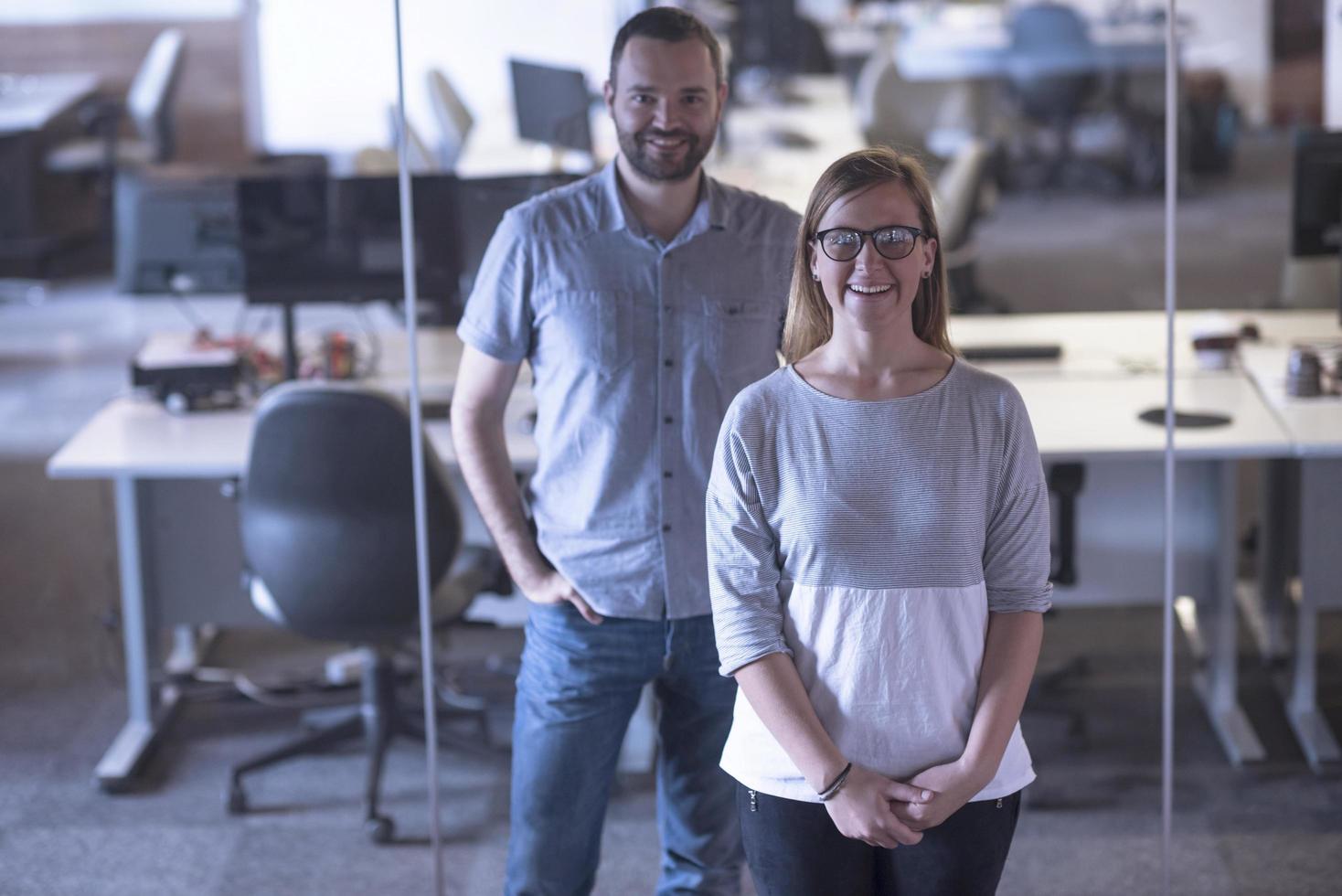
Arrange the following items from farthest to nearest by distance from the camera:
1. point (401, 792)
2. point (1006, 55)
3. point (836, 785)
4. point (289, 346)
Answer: point (1006, 55) < point (289, 346) < point (401, 792) < point (836, 785)

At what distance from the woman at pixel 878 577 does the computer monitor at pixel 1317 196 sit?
2.53 metres

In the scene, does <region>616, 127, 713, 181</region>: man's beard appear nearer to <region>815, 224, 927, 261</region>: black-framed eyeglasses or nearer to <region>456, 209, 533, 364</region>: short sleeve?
<region>456, 209, 533, 364</region>: short sleeve

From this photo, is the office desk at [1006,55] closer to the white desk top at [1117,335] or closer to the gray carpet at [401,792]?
the gray carpet at [401,792]

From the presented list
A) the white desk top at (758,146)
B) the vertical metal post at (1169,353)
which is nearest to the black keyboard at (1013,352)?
the white desk top at (758,146)

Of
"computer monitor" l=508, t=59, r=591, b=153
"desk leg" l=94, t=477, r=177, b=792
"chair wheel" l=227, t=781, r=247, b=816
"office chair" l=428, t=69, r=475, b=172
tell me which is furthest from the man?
"office chair" l=428, t=69, r=475, b=172

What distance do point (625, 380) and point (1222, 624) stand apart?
79.4 inches

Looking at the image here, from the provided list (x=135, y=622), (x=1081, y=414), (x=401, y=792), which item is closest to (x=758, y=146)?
(x=1081, y=414)

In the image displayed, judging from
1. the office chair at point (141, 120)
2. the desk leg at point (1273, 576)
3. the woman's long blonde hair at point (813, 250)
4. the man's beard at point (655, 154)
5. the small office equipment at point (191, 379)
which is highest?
the office chair at point (141, 120)

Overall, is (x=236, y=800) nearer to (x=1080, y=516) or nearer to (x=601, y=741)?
(x=601, y=741)

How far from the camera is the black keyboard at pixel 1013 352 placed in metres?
3.98

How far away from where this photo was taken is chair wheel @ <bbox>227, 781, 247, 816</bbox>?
3.46 metres

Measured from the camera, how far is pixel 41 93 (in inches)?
181

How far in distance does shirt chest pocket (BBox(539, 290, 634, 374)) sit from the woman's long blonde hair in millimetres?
340

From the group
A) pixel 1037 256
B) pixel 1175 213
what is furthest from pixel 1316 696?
pixel 1037 256
